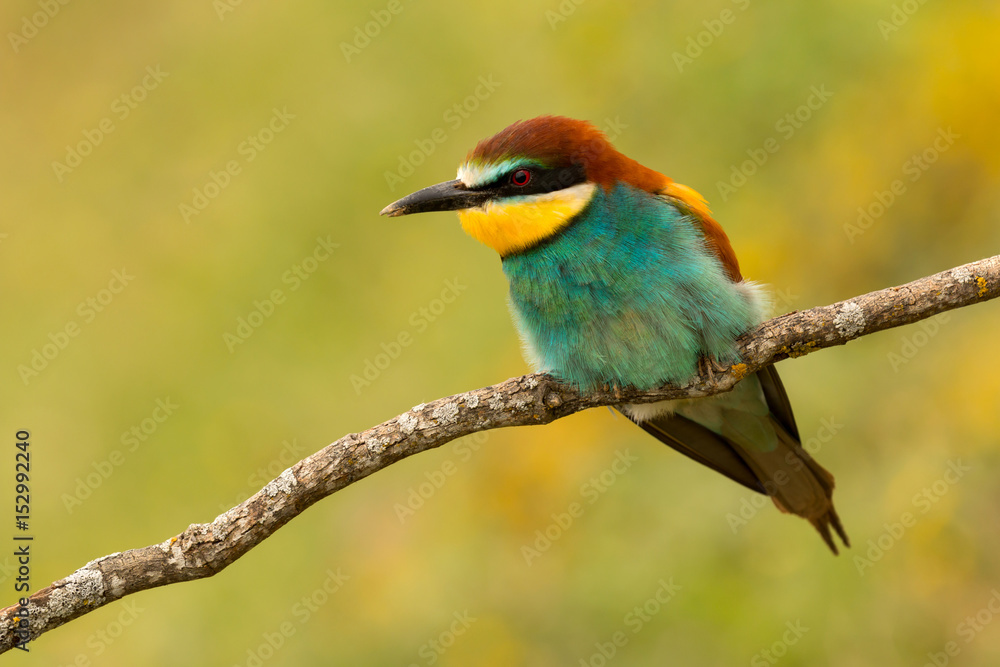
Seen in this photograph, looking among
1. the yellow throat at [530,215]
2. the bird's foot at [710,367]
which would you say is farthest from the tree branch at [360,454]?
Answer: the yellow throat at [530,215]

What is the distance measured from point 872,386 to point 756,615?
43.2 inches

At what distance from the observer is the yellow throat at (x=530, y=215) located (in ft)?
7.87

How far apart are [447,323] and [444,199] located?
2.30 m

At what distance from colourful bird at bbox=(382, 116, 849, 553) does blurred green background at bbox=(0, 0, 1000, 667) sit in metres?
1.21

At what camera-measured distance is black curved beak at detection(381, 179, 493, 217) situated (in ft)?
7.98

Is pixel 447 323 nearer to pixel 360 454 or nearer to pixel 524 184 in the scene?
pixel 524 184

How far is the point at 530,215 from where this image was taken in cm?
239

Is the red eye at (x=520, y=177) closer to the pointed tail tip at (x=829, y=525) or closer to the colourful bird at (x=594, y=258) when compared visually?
the colourful bird at (x=594, y=258)

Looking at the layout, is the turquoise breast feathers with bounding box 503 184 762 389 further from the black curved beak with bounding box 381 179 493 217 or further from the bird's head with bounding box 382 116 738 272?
the black curved beak with bounding box 381 179 493 217

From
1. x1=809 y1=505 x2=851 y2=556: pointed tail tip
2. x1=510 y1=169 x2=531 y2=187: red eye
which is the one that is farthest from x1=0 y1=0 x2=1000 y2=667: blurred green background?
x1=510 y1=169 x2=531 y2=187: red eye

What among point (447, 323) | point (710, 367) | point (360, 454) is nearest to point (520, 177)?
point (710, 367)

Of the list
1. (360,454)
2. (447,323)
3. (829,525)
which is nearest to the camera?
(360,454)

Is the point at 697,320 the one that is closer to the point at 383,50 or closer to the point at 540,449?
the point at 540,449

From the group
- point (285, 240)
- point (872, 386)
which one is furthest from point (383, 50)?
point (872, 386)
